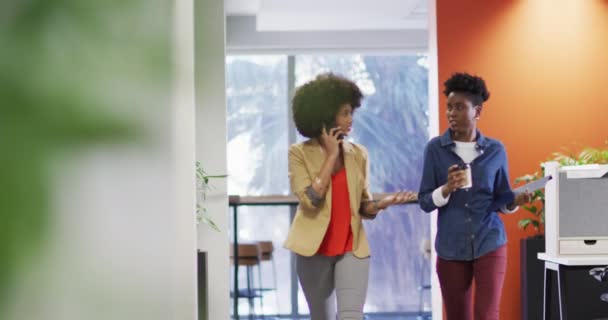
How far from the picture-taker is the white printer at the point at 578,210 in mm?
3863

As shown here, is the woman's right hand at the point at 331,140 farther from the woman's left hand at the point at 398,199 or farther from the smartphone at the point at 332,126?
the woman's left hand at the point at 398,199

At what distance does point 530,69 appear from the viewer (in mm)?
6309

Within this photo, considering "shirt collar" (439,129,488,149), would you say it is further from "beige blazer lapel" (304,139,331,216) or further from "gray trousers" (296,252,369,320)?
"gray trousers" (296,252,369,320)

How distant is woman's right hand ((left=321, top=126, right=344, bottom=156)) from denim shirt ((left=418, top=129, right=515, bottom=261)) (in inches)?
23.2

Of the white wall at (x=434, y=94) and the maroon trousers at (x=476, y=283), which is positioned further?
the white wall at (x=434, y=94)

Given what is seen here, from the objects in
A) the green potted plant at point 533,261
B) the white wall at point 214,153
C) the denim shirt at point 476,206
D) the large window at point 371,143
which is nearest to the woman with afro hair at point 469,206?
the denim shirt at point 476,206

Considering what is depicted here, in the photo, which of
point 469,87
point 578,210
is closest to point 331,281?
point 578,210

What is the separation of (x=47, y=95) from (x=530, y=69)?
20.9 feet

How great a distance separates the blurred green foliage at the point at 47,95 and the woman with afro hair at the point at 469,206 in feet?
13.2

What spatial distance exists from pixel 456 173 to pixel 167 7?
3.97 m

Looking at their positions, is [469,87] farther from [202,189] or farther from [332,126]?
[202,189]

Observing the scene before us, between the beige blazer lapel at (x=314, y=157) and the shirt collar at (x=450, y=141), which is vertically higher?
the shirt collar at (x=450, y=141)

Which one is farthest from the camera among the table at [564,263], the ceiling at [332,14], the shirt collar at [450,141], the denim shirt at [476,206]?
the ceiling at [332,14]

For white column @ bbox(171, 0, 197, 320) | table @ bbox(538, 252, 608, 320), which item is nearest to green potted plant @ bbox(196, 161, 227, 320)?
table @ bbox(538, 252, 608, 320)
